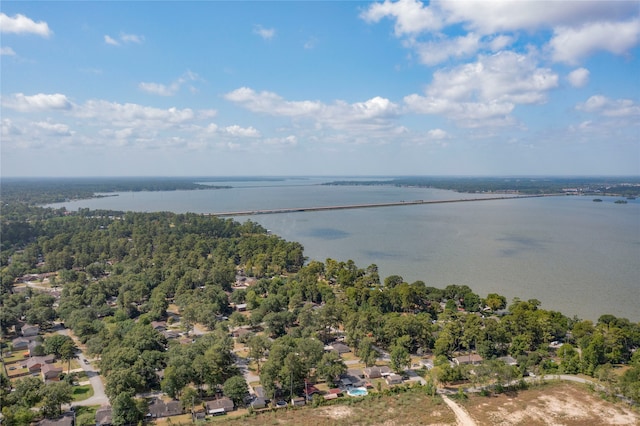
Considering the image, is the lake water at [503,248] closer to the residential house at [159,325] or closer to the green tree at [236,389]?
the residential house at [159,325]

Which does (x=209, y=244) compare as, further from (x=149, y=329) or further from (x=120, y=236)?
(x=149, y=329)

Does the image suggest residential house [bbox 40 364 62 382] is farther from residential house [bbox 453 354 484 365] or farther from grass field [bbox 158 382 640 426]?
residential house [bbox 453 354 484 365]

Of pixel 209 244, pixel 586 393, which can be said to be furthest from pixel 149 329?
pixel 209 244

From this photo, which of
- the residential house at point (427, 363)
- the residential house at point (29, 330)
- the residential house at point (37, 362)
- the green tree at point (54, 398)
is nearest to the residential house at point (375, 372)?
the residential house at point (427, 363)

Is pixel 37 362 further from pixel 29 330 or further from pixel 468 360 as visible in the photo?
pixel 468 360

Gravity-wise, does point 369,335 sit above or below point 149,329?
below

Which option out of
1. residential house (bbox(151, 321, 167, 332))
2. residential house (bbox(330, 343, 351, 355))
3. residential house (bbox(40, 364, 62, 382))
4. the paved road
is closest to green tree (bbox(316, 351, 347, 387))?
residential house (bbox(330, 343, 351, 355))
